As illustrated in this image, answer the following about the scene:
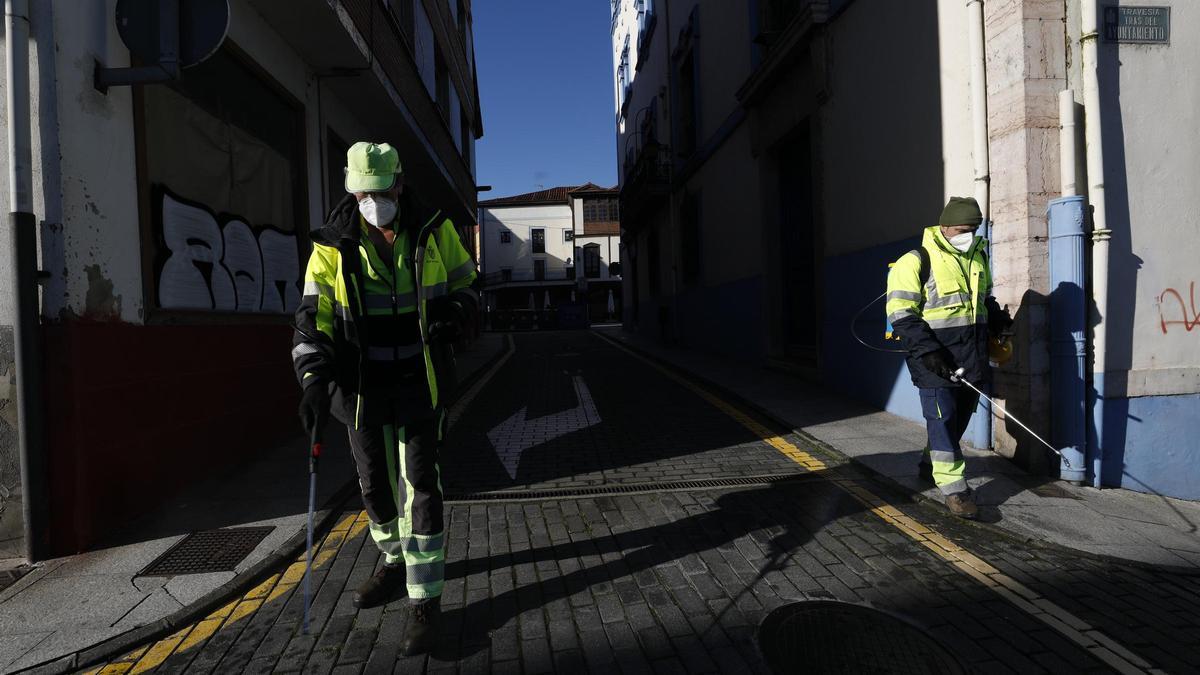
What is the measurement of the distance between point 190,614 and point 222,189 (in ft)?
13.2

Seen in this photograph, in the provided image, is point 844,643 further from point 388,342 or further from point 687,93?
point 687,93

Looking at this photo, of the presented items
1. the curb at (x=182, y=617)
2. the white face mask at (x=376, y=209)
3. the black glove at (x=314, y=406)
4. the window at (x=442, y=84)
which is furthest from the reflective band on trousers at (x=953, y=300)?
the window at (x=442, y=84)

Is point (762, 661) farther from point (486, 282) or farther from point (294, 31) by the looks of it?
point (486, 282)

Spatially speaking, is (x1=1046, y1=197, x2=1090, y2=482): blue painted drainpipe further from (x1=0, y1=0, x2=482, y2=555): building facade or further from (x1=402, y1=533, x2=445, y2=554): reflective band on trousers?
(x1=0, y1=0, x2=482, y2=555): building facade

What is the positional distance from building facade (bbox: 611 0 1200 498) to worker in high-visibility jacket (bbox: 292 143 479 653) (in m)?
4.31

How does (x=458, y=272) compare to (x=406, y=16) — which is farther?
(x=406, y=16)

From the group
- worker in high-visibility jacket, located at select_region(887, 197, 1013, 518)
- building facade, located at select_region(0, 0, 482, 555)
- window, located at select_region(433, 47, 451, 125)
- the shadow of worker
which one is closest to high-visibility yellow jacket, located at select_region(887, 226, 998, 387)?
worker in high-visibility jacket, located at select_region(887, 197, 1013, 518)

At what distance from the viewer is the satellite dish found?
411cm

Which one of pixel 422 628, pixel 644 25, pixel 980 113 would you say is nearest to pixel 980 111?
pixel 980 113

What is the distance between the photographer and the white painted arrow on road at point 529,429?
6.01 meters

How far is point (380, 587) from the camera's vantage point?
10.3 ft

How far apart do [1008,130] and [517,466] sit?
15.3 feet

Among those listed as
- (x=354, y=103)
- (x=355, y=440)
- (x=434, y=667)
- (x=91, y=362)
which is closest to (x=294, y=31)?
(x=354, y=103)

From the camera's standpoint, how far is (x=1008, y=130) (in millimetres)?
5125
